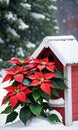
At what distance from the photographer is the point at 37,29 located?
1035 cm

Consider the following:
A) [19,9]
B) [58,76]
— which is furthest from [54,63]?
[19,9]

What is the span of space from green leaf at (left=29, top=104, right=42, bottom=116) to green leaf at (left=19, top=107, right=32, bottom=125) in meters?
0.07

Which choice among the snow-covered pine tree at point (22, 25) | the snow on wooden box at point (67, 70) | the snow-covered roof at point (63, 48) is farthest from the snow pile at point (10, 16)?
the snow on wooden box at point (67, 70)

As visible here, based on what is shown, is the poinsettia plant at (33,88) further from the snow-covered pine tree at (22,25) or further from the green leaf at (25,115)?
the snow-covered pine tree at (22,25)

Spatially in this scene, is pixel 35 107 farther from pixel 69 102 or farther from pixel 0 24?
pixel 0 24

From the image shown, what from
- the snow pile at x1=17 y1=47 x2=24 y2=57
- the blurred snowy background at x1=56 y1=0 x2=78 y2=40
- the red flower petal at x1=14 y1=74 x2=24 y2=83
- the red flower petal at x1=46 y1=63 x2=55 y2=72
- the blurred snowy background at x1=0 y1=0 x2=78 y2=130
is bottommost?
the red flower petal at x1=14 y1=74 x2=24 y2=83

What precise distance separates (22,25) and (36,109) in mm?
5283

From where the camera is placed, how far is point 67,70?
13.0 ft

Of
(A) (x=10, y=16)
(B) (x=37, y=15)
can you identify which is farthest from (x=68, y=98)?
(B) (x=37, y=15)

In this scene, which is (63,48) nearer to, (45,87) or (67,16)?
(45,87)

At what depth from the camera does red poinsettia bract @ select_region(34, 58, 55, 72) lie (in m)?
3.88

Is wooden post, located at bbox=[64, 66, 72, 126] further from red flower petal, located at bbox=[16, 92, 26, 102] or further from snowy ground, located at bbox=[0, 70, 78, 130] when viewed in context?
red flower petal, located at bbox=[16, 92, 26, 102]

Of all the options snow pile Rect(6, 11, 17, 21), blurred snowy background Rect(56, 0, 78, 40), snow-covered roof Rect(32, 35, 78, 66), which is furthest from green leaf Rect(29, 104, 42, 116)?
blurred snowy background Rect(56, 0, 78, 40)

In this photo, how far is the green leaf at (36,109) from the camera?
3733 mm
